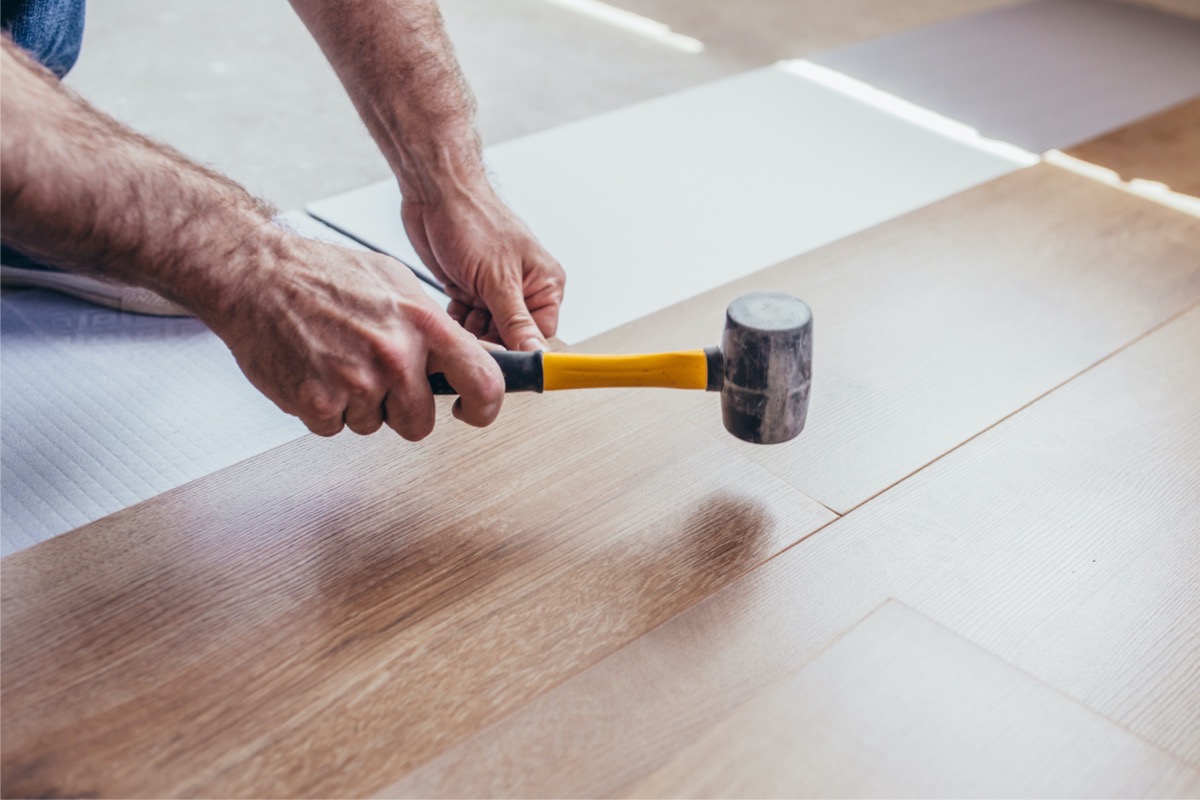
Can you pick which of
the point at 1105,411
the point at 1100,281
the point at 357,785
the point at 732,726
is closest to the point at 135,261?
the point at 357,785

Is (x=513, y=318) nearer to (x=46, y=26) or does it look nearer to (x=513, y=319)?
(x=513, y=319)

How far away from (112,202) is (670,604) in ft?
2.17

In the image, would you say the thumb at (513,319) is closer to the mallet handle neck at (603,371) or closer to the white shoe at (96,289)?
the mallet handle neck at (603,371)

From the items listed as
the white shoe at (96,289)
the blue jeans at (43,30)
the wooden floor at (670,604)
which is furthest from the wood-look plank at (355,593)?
the blue jeans at (43,30)

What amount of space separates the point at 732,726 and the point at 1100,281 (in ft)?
3.78

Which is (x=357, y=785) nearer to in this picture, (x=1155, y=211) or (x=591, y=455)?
(x=591, y=455)

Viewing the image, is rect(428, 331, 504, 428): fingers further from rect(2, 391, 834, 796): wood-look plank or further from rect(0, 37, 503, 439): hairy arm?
rect(2, 391, 834, 796): wood-look plank

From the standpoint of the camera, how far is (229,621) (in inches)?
43.0

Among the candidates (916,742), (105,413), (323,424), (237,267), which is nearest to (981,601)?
(916,742)

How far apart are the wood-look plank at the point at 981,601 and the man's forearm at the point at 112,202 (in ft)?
1.75

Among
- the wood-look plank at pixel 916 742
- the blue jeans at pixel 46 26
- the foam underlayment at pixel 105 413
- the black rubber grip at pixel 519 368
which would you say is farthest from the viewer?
the blue jeans at pixel 46 26

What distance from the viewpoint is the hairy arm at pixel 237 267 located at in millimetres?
996

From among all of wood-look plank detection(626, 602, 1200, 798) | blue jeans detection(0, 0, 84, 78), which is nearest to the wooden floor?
wood-look plank detection(626, 602, 1200, 798)

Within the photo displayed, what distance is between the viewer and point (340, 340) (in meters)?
1.10
